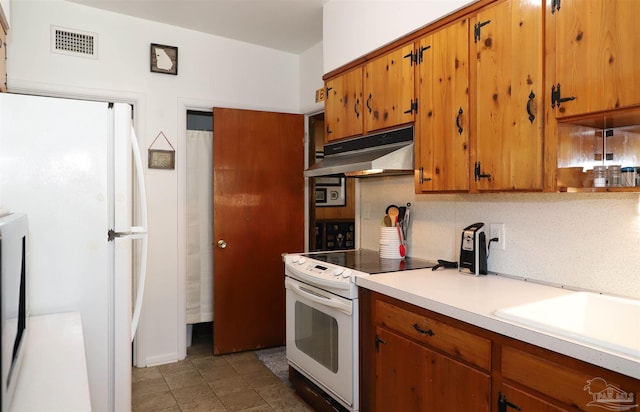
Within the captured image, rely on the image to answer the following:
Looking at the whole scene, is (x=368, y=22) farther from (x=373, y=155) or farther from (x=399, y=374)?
(x=399, y=374)

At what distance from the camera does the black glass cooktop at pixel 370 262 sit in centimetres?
228

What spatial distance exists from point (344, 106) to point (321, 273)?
3.72ft

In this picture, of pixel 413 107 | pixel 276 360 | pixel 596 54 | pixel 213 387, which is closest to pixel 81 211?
pixel 413 107

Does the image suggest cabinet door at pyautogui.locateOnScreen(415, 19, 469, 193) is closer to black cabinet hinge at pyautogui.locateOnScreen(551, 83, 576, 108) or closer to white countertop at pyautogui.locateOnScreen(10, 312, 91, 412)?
black cabinet hinge at pyautogui.locateOnScreen(551, 83, 576, 108)

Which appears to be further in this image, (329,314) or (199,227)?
(199,227)

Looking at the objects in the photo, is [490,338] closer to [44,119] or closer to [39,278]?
[39,278]

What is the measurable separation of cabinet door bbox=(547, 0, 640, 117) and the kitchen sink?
27.9 inches

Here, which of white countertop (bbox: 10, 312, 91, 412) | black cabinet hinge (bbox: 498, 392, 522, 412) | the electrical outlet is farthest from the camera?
the electrical outlet

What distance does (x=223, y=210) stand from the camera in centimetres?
347

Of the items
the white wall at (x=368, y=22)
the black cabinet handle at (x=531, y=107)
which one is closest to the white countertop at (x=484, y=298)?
the black cabinet handle at (x=531, y=107)

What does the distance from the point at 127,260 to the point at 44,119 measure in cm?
62

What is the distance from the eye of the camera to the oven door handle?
2.14 metres

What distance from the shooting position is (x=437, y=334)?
65.7 inches

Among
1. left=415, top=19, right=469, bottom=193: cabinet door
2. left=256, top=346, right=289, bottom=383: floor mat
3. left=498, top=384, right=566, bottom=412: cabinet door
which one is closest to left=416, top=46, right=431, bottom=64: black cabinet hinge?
left=415, top=19, right=469, bottom=193: cabinet door
